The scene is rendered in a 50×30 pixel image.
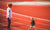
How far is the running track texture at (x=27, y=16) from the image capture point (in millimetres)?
2045

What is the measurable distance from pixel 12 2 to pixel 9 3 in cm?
9

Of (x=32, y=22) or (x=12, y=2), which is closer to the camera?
(x=32, y=22)

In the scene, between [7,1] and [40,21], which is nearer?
[40,21]

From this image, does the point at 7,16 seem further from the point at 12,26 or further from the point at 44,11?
the point at 44,11

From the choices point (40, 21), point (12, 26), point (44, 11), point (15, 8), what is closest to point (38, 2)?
point (44, 11)

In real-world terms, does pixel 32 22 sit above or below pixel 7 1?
below

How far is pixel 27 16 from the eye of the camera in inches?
82.9

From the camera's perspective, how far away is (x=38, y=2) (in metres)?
2.07

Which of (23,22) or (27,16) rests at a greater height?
(27,16)

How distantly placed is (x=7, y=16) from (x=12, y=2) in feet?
1.45

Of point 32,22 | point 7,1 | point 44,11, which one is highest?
point 7,1

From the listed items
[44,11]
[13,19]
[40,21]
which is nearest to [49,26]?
[40,21]

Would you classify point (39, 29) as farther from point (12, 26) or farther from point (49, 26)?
point (12, 26)

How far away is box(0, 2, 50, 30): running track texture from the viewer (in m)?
2.04
